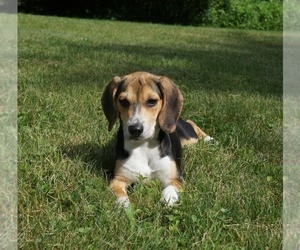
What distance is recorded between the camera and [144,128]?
150 inches

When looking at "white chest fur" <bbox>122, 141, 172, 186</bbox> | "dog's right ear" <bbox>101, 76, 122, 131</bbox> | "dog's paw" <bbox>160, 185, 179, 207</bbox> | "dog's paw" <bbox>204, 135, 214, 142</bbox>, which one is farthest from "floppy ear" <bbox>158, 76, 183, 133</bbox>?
"dog's paw" <bbox>204, 135, 214, 142</bbox>

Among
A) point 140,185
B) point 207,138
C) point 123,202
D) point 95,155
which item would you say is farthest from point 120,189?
point 207,138

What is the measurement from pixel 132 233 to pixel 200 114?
318 cm

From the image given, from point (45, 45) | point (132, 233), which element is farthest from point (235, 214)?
point (45, 45)

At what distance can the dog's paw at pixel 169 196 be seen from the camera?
364 cm

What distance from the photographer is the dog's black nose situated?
375 cm

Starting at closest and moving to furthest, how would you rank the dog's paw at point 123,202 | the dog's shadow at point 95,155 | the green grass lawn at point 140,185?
the green grass lawn at point 140,185 < the dog's paw at point 123,202 < the dog's shadow at point 95,155

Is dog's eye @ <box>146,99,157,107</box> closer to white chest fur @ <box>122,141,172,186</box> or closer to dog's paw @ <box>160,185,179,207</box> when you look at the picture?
white chest fur @ <box>122,141,172,186</box>

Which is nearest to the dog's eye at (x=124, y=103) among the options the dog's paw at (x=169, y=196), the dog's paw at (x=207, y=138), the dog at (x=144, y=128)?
the dog at (x=144, y=128)

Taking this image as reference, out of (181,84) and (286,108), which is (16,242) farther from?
(181,84)

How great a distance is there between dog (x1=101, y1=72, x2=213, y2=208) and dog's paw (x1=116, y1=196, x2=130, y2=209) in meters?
0.06

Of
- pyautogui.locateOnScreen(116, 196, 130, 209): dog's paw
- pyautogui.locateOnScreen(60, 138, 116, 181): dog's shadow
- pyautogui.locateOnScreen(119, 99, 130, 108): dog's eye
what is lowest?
pyautogui.locateOnScreen(60, 138, 116, 181): dog's shadow

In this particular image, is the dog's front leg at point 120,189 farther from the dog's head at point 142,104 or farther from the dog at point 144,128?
the dog's head at point 142,104

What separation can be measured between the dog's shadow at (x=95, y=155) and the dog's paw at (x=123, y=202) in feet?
1.46
